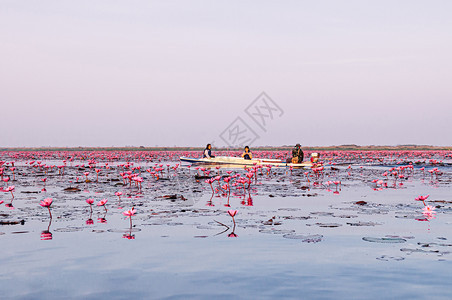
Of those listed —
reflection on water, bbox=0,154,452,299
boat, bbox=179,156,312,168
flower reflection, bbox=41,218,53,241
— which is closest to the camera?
reflection on water, bbox=0,154,452,299

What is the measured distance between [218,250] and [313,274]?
5.54 feet

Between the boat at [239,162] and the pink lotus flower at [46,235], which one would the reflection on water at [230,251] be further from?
the boat at [239,162]

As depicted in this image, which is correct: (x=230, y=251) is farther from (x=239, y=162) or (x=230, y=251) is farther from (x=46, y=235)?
(x=239, y=162)

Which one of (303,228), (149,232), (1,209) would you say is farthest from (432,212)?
(1,209)

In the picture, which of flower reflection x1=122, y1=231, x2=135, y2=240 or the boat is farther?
the boat

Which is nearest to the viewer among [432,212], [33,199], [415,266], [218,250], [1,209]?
[415,266]

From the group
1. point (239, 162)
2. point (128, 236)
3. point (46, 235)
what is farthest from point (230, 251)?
point (239, 162)

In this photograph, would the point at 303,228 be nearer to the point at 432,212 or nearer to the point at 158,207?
the point at 432,212

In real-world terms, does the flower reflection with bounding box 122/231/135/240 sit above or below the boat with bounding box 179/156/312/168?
below

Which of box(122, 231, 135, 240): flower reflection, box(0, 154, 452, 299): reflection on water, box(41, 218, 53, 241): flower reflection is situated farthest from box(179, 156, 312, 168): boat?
box(41, 218, 53, 241): flower reflection

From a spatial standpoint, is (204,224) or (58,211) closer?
(204,224)

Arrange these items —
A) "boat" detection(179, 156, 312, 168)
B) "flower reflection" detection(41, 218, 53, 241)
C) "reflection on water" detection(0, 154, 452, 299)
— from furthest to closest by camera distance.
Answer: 1. "boat" detection(179, 156, 312, 168)
2. "flower reflection" detection(41, 218, 53, 241)
3. "reflection on water" detection(0, 154, 452, 299)

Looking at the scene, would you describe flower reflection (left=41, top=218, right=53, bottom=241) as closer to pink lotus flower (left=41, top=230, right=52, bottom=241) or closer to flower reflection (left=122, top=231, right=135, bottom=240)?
pink lotus flower (left=41, top=230, right=52, bottom=241)

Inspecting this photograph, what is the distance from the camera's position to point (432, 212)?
952cm
